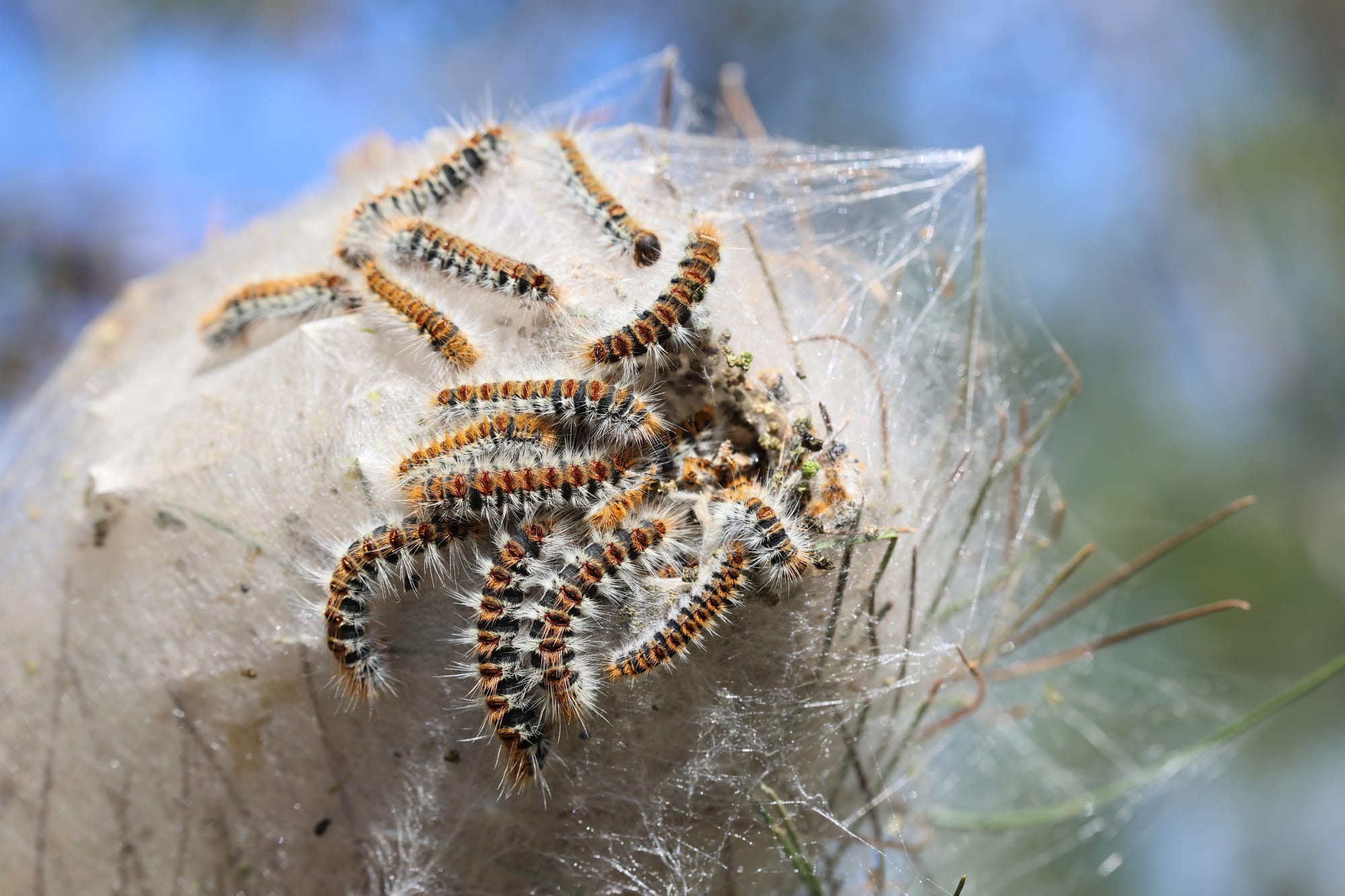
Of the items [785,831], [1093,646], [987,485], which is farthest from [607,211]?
[1093,646]

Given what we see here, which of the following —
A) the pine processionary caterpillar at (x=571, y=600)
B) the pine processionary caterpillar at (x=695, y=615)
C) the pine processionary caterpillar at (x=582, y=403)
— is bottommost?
the pine processionary caterpillar at (x=695, y=615)

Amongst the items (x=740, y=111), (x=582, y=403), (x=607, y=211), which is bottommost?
(x=582, y=403)

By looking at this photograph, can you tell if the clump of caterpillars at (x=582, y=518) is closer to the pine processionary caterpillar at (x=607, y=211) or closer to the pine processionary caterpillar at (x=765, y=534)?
the pine processionary caterpillar at (x=765, y=534)

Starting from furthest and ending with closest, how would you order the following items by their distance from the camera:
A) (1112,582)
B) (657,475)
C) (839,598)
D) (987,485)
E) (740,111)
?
(740,111) → (1112,582) → (987,485) → (839,598) → (657,475)

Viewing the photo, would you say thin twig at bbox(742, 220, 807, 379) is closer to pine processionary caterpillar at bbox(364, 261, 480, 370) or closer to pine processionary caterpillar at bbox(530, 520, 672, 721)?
pine processionary caterpillar at bbox(530, 520, 672, 721)

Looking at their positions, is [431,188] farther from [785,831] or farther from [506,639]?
[785,831]

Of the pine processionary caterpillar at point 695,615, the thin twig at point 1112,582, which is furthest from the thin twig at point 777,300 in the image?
the thin twig at point 1112,582

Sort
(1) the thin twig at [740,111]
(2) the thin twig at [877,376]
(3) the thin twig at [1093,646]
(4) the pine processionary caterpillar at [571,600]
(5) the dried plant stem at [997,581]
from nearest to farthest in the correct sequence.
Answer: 1. (4) the pine processionary caterpillar at [571,600]
2. (2) the thin twig at [877,376]
3. (5) the dried plant stem at [997,581]
4. (3) the thin twig at [1093,646]
5. (1) the thin twig at [740,111]
